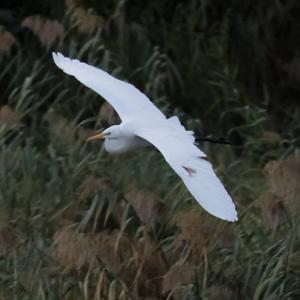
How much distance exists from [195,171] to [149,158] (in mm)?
2490

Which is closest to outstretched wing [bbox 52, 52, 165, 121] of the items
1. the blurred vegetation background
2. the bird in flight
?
the bird in flight

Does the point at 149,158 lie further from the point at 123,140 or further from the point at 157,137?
the point at 157,137

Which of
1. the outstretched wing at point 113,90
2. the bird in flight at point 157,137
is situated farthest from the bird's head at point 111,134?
the outstretched wing at point 113,90

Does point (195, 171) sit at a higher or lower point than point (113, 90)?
lower

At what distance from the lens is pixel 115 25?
27.1 ft

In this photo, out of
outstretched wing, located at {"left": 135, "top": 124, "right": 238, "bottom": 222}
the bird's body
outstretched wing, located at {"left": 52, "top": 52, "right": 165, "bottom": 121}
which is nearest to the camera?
outstretched wing, located at {"left": 135, "top": 124, "right": 238, "bottom": 222}

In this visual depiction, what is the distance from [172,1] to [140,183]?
237 centimetres

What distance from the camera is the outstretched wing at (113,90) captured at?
5.59 metres

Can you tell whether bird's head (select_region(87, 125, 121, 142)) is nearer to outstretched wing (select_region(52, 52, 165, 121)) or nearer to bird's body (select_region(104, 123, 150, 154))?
bird's body (select_region(104, 123, 150, 154))

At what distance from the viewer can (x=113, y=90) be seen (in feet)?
18.9

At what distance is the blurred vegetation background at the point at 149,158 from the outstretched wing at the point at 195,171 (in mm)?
398

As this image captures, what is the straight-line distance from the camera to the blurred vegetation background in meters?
5.20

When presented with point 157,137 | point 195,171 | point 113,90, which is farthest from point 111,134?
point 195,171

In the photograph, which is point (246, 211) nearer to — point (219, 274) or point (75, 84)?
point (219, 274)
